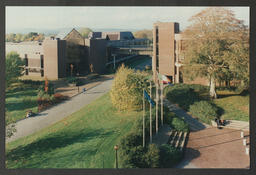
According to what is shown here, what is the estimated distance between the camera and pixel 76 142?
620 inches

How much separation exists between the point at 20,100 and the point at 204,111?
17.0 metres

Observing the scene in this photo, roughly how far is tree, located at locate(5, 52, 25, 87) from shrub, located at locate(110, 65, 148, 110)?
13.7 meters

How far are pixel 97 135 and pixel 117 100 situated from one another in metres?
3.71

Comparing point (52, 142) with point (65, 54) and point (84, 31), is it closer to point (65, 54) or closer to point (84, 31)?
point (65, 54)

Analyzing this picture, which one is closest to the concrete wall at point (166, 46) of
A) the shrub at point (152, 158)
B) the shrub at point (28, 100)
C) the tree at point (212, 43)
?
the tree at point (212, 43)

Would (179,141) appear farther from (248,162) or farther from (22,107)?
(22,107)

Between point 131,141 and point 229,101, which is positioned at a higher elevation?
point 229,101

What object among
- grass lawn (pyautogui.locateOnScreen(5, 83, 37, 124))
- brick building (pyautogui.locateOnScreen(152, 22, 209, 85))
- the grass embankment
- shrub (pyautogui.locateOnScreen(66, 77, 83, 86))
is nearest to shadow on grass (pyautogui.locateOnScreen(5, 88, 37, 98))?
grass lawn (pyautogui.locateOnScreen(5, 83, 37, 124))

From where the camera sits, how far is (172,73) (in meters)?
26.0

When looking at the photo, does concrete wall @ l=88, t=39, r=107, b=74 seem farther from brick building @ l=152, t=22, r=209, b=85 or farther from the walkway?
the walkway

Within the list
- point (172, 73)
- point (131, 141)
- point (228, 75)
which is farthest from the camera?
point (172, 73)

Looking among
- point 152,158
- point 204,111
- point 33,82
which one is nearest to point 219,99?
point 204,111

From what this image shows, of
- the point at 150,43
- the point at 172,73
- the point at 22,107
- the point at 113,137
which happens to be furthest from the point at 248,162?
the point at 22,107

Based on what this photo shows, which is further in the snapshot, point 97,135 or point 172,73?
point 172,73
